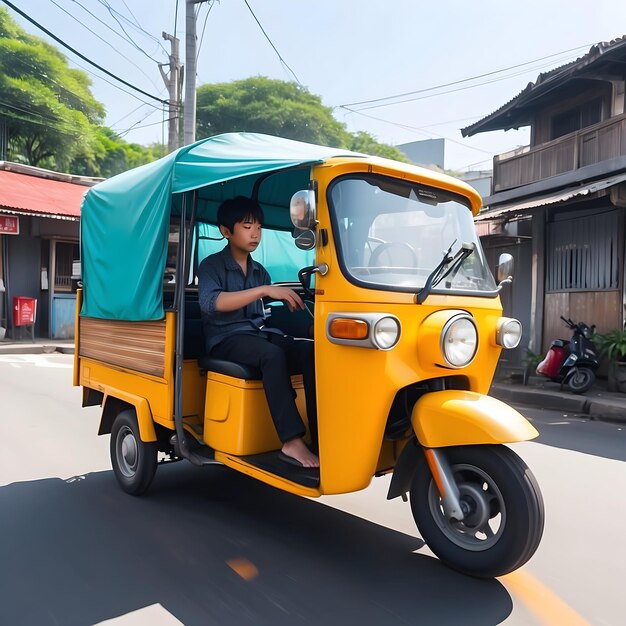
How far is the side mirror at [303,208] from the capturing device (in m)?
2.88

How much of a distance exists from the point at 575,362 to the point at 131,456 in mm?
7587

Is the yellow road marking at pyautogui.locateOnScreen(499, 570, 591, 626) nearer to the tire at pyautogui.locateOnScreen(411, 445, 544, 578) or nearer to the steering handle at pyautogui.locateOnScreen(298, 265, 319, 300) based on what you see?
the tire at pyautogui.locateOnScreen(411, 445, 544, 578)

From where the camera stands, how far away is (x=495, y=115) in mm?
14195

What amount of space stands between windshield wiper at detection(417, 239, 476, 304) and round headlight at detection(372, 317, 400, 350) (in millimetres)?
248

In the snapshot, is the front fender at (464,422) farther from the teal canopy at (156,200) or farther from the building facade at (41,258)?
the building facade at (41,258)

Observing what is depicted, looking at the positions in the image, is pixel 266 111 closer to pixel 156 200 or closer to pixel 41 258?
pixel 41 258

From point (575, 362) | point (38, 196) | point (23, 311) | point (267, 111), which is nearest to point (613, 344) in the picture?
point (575, 362)

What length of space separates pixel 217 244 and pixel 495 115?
1093cm

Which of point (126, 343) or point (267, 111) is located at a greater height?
point (267, 111)

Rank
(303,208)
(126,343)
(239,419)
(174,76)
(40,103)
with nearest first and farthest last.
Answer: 1. (303,208)
2. (239,419)
3. (126,343)
4. (174,76)
5. (40,103)

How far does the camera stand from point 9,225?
14.9 meters

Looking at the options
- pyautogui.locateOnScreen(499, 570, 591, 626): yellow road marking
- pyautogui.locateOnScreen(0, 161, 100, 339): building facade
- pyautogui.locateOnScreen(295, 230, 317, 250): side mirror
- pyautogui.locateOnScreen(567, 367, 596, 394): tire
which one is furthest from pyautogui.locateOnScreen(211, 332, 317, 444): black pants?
pyautogui.locateOnScreen(0, 161, 100, 339): building facade

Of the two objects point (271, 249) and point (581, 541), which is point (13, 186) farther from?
point (581, 541)

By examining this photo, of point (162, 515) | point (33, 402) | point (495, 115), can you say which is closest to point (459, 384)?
point (162, 515)
